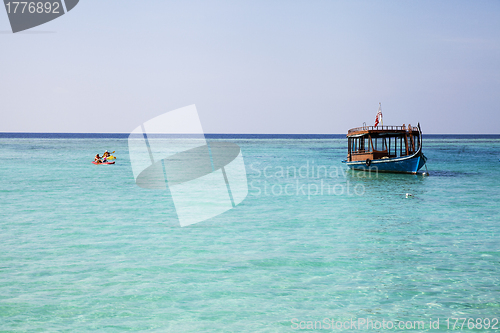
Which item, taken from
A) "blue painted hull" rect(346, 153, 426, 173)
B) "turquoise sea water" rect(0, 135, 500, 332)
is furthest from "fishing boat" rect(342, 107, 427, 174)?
"turquoise sea water" rect(0, 135, 500, 332)

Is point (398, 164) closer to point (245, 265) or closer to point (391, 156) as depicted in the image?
point (391, 156)

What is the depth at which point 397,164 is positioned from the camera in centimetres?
3503

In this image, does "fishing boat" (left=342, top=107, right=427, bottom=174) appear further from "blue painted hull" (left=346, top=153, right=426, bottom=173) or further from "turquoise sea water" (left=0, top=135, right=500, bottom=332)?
"turquoise sea water" (left=0, top=135, right=500, bottom=332)

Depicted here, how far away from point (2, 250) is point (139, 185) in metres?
16.2

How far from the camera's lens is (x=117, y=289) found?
9.09m

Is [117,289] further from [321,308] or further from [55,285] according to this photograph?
[321,308]

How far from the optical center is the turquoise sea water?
26.1ft

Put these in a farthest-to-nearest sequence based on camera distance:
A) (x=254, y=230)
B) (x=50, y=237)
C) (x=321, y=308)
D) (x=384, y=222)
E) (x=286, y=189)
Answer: (x=286, y=189)
(x=384, y=222)
(x=254, y=230)
(x=50, y=237)
(x=321, y=308)

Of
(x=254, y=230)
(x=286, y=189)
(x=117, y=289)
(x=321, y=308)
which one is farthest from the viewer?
(x=286, y=189)

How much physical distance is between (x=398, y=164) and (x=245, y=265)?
27.0 meters

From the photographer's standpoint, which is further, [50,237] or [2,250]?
[50,237]

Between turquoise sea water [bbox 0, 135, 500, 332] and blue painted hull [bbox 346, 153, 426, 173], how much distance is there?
1326cm

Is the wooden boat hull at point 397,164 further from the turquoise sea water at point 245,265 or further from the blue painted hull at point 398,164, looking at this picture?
the turquoise sea water at point 245,265

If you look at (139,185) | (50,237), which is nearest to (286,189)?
(139,185)
